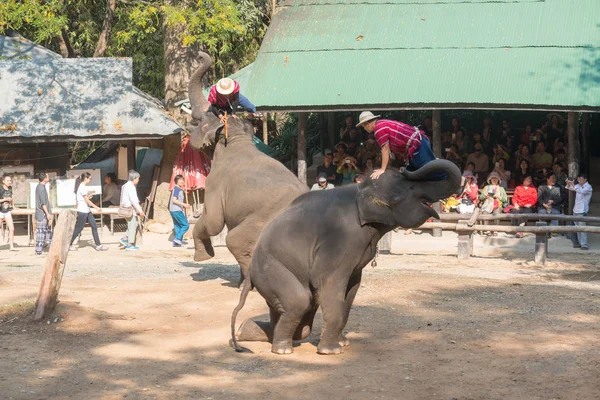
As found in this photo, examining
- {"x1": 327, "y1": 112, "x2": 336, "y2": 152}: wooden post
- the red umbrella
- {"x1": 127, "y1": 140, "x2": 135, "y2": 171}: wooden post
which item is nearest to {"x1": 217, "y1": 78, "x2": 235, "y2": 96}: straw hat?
the red umbrella

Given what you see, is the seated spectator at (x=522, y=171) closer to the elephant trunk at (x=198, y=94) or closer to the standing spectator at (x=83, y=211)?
the standing spectator at (x=83, y=211)

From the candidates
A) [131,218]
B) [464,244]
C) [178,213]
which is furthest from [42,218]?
[464,244]

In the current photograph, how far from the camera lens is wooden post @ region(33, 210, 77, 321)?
10.9 meters

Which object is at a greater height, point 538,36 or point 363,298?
point 538,36

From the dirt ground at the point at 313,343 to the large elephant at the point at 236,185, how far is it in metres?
0.81

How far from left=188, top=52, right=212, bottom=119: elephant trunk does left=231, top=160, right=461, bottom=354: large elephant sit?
3439 mm

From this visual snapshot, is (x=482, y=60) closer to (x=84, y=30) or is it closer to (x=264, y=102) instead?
(x=264, y=102)

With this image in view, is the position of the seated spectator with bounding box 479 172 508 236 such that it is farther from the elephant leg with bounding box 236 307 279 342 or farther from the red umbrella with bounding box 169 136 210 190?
the elephant leg with bounding box 236 307 279 342

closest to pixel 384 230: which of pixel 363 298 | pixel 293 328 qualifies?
pixel 293 328

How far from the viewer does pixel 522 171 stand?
21.8 metres

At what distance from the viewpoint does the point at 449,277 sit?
1488cm

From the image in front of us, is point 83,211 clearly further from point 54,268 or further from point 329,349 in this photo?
point 329,349

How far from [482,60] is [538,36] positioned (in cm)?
135

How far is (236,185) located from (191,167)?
1191 cm
